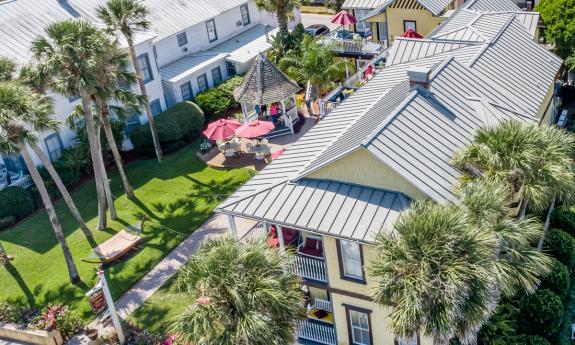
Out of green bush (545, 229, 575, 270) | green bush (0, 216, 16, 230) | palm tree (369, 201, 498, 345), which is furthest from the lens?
green bush (0, 216, 16, 230)

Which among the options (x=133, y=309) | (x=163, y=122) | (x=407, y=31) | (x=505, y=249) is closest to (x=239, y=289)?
(x=505, y=249)

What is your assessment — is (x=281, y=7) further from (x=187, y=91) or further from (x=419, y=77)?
(x=419, y=77)

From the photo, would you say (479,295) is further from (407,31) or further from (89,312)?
(407,31)

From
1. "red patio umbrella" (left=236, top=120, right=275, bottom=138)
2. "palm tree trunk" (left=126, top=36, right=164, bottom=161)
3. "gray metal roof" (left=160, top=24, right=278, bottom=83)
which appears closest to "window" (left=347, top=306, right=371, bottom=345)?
"red patio umbrella" (left=236, top=120, right=275, bottom=138)

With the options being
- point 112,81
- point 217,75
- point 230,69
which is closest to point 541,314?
point 112,81

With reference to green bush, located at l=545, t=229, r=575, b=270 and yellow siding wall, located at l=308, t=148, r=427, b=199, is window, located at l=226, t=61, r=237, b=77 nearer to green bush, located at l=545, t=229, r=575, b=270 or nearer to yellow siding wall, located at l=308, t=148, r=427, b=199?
yellow siding wall, located at l=308, t=148, r=427, b=199
